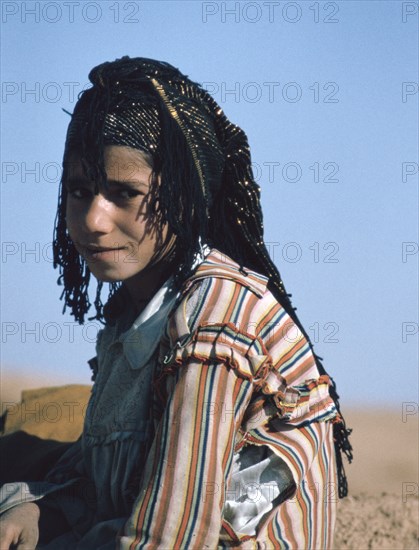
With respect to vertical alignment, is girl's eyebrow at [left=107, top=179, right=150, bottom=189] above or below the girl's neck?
above

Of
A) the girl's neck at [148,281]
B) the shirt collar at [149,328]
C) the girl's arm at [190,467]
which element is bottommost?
the girl's arm at [190,467]

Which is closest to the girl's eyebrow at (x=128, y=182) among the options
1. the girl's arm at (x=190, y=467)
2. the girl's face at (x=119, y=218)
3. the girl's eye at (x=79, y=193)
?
the girl's face at (x=119, y=218)

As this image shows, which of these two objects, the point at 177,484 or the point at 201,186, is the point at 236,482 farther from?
the point at 201,186

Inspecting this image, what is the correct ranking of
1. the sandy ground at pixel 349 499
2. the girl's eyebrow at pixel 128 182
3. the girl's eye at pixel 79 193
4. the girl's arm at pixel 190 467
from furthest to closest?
the sandy ground at pixel 349 499, the girl's eye at pixel 79 193, the girl's eyebrow at pixel 128 182, the girl's arm at pixel 190 467

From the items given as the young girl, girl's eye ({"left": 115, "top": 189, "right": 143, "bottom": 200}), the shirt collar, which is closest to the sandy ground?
the young girl

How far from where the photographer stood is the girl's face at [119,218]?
3070 mm

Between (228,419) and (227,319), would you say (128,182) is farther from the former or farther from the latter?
(228,419)

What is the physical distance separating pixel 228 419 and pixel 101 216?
0.77 metres

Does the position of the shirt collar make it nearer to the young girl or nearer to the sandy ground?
the young girl

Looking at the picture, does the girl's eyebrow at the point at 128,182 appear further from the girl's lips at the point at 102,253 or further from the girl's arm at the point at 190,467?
the girl's arm at the point at 190,467

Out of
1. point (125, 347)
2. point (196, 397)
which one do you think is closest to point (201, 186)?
point (125, 347)

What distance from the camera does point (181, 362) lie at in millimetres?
2766

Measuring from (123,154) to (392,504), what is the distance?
268 cm

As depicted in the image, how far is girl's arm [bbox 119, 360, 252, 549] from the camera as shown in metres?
2.67
